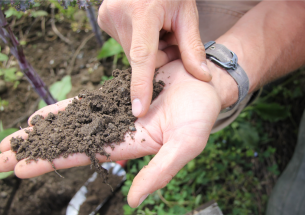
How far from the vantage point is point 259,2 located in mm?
2029

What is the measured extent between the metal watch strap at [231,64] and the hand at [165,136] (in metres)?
0.28

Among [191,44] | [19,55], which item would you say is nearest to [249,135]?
[191,44]

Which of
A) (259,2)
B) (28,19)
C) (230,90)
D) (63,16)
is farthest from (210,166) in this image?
(28,19)

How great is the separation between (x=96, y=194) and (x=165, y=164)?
1.16 metres

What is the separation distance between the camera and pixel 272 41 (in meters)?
1.76

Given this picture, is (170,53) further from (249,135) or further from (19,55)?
(249,135)

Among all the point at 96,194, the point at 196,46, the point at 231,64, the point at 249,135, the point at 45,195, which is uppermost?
the point at 196,46

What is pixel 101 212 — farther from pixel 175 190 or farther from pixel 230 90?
pixel 230 90

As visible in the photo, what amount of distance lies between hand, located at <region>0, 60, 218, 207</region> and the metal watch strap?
283mm

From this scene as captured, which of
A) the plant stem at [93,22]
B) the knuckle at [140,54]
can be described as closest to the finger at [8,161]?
the knuckle at [140,54]

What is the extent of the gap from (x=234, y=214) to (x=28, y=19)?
3.65 m

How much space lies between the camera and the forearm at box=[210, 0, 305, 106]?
1735 mm

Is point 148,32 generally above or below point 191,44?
above

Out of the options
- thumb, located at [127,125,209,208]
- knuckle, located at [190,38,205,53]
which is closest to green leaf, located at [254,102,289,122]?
knuckle, located at [190,38,205,53]
